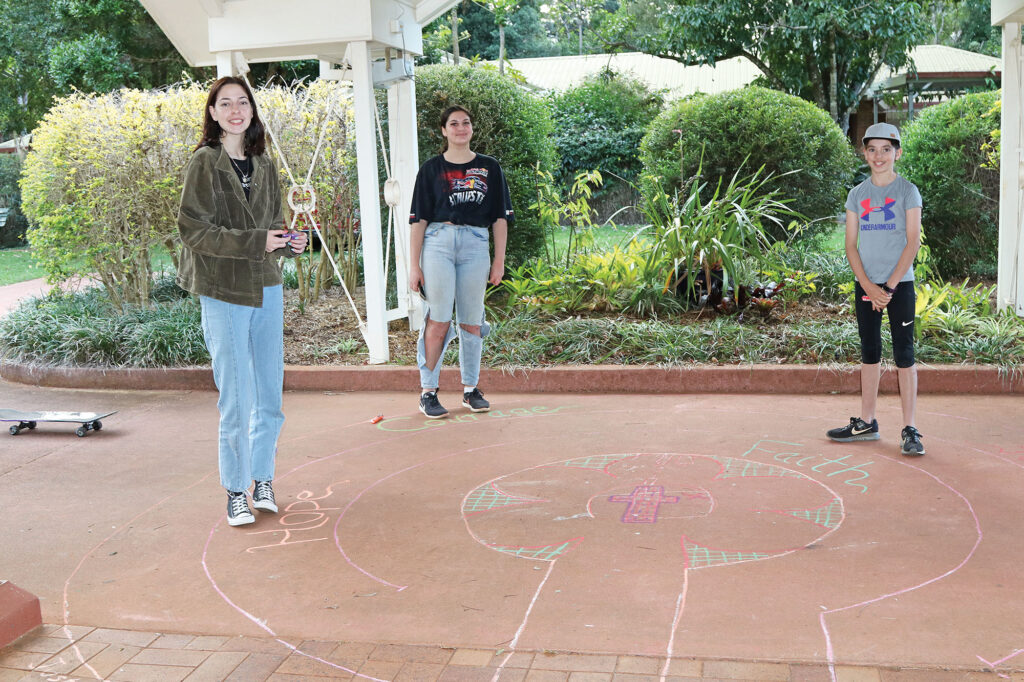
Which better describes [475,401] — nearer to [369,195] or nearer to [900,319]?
[369,195]

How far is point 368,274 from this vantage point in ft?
24.1

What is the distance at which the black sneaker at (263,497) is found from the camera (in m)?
4.48

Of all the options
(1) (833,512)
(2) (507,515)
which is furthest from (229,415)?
(1) (833,512)

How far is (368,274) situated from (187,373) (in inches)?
63.1

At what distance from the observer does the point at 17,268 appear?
17234 mm

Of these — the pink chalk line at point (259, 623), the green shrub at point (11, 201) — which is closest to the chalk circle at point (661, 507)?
the pink chalk line at point (259, 623)

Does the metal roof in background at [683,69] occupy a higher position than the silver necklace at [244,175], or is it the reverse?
the metal roof in background at [683,69]

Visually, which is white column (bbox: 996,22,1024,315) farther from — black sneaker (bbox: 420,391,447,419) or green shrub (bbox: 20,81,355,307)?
green shrub (bbox: 20,81,355,307)

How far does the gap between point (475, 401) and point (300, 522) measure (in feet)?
6.96

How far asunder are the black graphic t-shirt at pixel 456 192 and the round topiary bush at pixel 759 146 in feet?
12.2

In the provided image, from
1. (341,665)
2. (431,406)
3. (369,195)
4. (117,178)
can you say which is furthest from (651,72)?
(341,665)

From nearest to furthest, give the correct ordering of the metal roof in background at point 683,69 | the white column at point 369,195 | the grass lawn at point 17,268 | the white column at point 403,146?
the white column at point 369,195, the white column at point 403,146, the grass lawn at point 17,268, the metal roof in background at point 683,69

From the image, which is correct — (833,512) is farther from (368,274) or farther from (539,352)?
(368,274)

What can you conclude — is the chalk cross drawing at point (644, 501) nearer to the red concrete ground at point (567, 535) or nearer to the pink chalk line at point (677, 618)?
the red concrete ground at point (567, 535)
